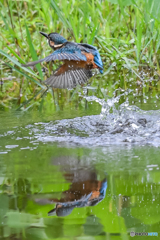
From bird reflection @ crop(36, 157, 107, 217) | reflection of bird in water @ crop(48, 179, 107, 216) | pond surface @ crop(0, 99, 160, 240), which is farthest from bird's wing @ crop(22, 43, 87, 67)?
reflection of bird in water @ crop(48, 179, 107, 216)

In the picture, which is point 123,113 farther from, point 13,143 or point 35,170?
point 35,170

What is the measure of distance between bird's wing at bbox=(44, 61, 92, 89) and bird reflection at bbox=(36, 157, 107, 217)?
3.91 ft

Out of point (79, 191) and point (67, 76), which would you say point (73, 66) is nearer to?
point (67, 76)

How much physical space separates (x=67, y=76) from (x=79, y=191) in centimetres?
169

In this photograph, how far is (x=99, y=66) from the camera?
3.24 metres

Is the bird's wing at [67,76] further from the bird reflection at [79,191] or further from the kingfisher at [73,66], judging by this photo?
the bird reflection at [79,191]

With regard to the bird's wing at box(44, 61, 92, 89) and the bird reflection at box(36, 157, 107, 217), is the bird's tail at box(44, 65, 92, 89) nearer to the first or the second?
the bird's wing at box(44, 61, 92, 89)

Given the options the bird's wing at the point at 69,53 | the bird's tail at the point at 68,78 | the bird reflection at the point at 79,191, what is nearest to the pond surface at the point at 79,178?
→ the bird reflection at the point at 79,191

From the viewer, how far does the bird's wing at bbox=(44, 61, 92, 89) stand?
3244 mm

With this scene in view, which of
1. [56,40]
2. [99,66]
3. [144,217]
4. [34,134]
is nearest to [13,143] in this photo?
[34,134]

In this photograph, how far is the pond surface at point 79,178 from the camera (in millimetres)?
1422

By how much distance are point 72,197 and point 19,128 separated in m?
1.54

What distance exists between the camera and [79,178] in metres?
1.94

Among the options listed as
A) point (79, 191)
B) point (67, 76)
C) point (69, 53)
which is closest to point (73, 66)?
point (67, 76)
